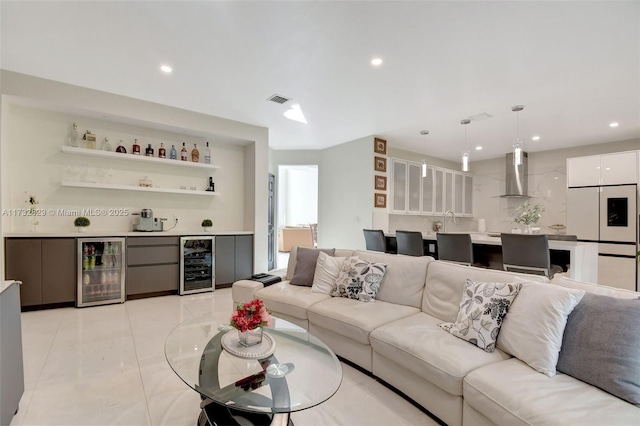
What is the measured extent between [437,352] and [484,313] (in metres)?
0.40

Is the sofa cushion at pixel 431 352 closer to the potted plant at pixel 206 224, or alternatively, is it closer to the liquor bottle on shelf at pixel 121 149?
the potted plant at pixel 206 224

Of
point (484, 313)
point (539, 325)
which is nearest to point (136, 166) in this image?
point (484, 313)

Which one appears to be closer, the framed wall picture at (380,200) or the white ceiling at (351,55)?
the white ceiling at (351,55)

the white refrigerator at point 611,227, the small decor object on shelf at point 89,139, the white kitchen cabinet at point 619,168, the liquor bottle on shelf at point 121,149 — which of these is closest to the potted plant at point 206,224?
the liquor bottle on shelf at point 121,149

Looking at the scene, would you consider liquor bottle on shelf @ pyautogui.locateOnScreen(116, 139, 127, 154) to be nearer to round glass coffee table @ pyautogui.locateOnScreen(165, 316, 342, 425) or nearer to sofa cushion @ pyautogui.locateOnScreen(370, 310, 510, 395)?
round glass coffee table @ pyautogui.locateOnScreen(165, 316, 342, 425)

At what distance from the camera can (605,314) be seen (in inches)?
56.8

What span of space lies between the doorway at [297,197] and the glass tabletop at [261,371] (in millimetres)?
8524

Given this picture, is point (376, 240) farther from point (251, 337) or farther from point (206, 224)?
point (251, 337)

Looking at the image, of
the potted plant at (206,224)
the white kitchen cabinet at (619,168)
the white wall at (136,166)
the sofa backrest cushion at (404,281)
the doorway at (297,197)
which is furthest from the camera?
the doorway at (297,197)

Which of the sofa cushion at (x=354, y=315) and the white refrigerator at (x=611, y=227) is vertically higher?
the white refrigerator at (x=611, y=227)

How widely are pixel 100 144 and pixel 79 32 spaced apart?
6.50 ft

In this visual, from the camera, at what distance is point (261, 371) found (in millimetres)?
1552

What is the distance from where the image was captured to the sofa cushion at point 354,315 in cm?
215

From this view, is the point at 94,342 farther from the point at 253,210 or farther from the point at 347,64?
the point at 347,64
